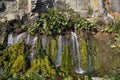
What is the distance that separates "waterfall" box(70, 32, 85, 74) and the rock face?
271 cm

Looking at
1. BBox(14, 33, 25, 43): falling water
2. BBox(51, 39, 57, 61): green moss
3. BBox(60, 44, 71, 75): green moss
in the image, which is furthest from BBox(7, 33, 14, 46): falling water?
BBox(60, 44, 71, 75): green moss

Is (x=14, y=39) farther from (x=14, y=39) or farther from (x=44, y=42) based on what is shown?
(x=44, y=42)

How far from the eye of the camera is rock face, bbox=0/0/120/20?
53.3 ft

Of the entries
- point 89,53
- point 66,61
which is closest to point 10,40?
point 66,61

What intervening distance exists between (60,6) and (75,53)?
4.43 m

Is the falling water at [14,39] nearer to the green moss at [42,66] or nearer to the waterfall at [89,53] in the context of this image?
the green moss at [42,66]

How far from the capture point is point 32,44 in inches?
558

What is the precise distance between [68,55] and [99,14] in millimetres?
Answer: 4033

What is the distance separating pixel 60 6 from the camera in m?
17.1

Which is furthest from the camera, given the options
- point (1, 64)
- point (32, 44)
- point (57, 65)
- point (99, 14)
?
point (99, 14)

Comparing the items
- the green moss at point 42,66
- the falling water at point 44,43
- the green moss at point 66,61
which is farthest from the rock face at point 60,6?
the green moss at point 42,66

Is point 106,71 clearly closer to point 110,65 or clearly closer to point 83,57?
point 110,65

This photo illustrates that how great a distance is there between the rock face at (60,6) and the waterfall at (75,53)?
2.71m

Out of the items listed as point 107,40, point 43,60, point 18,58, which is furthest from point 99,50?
point 18,58
